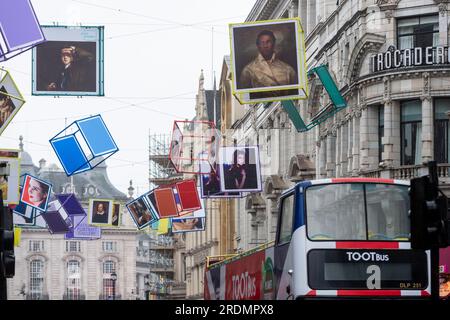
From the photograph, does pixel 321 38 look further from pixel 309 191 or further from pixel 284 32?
pixel 309 191

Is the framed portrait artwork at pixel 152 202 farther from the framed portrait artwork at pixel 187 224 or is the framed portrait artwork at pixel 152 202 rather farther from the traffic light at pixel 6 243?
the traffic light at pixel 6 243

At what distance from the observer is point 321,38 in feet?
195

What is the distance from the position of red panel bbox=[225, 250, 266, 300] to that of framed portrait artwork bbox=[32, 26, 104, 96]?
299 inches

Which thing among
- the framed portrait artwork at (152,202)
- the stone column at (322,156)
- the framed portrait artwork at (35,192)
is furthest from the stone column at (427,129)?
the framed portrait artwork at (35,192)

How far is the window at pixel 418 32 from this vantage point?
48250mm

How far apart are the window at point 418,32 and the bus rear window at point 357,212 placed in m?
23.1

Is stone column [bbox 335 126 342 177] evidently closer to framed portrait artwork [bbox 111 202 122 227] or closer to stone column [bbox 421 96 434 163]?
stone column [bbox 421 96 434 163]

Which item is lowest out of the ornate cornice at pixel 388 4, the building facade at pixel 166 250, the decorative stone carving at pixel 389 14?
the building facade at pixel 166 250

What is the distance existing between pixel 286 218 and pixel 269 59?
1568 cm

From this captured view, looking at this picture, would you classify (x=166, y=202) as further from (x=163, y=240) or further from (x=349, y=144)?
(x=163, y=240)

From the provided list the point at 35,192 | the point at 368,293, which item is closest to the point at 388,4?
the point at 35,192

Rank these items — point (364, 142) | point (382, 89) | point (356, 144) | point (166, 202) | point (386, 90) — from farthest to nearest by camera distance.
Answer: point (166, 202) < point (356, 144) < point (364, 142) < point (382, 89) < point (386, 90)

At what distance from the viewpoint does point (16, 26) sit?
35062 millimetres

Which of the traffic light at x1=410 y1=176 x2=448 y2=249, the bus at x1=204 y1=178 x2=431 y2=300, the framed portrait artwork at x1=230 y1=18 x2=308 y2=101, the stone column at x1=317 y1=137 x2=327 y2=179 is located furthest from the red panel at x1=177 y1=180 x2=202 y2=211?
the traffic light at x1=410 y1=176 x2=448 y2=249
